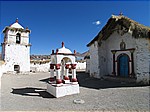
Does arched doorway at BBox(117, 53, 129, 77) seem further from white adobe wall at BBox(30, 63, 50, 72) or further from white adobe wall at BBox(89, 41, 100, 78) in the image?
white adobe wall at BBox(30, 63, 50, 72)

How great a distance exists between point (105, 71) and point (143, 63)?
447 cm

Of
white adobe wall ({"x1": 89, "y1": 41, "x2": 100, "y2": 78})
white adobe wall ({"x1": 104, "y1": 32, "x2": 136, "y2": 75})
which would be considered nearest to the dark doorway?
white adobe wall ({"x1": 89, "y1": 41, "x2": 100, "y2": 78})

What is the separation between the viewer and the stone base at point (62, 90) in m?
7.25

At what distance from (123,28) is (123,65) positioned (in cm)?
364

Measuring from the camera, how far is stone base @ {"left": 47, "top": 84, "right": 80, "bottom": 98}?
7.25 metres

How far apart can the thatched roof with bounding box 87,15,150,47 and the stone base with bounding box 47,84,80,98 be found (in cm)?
663

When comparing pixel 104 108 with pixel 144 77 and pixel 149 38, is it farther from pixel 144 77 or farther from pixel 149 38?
pixel 149 38

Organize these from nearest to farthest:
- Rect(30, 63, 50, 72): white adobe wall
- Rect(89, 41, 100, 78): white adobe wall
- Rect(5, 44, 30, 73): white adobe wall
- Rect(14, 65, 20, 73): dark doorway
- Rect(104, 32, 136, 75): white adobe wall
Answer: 1. Rect(104, 32, 136, 75): white adobe wall
2. Rect(89, 41, 100, 78): white adobe wall
3. Rect(5, 44, 30, 73): white adobe wall
4. Rect(14, 65, 20, 73): dark doorway
5. Rect(30, 63, 50, 72): white adobe wall

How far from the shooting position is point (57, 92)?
7191 millimetres

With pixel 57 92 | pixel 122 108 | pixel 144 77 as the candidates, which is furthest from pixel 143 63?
pixel 57 92

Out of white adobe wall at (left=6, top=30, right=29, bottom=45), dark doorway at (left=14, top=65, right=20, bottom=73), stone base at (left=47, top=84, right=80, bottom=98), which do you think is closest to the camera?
stone base at (left=47, top=84, right=80, bottom=98)

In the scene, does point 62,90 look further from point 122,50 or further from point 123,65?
point 122,50

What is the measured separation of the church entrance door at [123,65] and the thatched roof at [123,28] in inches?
99.9

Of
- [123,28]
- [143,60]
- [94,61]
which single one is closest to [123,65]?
[143,60]
